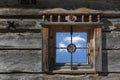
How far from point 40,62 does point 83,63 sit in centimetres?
54

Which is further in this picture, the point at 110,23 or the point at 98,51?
the point at 110,23

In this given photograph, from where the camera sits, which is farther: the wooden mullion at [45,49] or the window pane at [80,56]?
the window pane at [80,56]

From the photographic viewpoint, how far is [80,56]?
4391 millimetres

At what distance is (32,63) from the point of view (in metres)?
4.30

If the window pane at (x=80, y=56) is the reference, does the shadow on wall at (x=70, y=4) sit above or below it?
above

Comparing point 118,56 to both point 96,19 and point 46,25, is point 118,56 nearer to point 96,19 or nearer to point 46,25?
point 96,19

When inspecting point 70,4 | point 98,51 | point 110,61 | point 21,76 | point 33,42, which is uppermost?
point 70,4

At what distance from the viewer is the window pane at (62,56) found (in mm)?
4371

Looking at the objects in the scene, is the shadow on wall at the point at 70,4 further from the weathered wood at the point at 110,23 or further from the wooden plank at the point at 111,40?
the wooden plank at the point at 111,40

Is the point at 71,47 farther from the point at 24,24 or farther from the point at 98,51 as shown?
the point at 24,24

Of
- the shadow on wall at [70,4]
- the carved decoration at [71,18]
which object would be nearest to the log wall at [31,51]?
the shadow on wall at [70,4]

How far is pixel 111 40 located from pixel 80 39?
1.27 ft

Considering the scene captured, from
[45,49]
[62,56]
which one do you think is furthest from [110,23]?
A: [45,49]

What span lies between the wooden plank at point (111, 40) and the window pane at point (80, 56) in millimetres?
260
